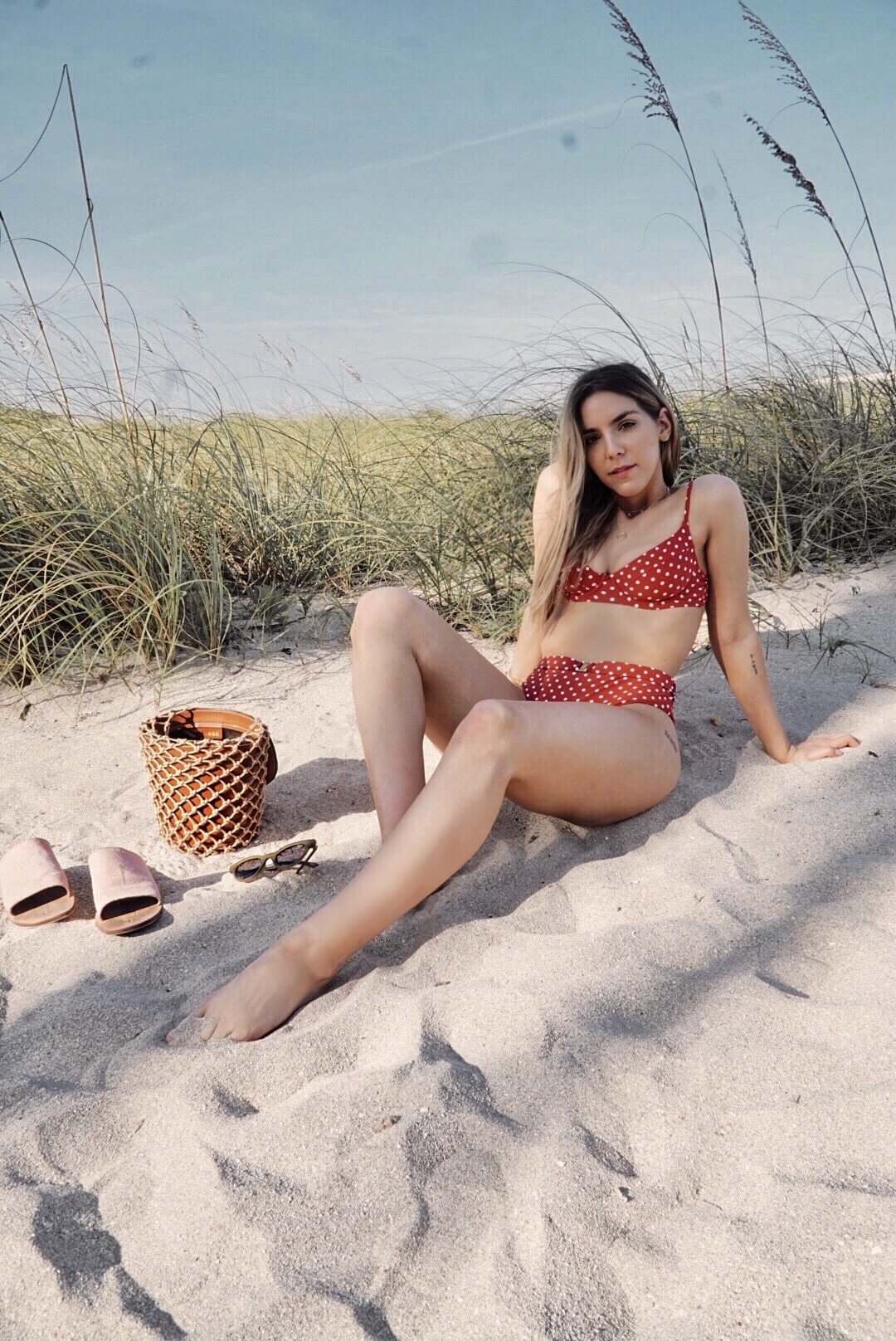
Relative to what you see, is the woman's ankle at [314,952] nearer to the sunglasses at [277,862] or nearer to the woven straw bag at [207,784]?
the sunglasses at [277,862]

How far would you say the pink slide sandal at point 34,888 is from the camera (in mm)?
2148

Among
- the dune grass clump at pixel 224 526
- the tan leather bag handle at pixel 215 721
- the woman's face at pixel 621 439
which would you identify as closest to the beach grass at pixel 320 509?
the dune grass clump at pixel 224 526

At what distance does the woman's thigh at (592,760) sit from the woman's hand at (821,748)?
0.37 metres

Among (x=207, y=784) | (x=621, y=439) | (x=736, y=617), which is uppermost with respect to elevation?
(x=621, y=439)

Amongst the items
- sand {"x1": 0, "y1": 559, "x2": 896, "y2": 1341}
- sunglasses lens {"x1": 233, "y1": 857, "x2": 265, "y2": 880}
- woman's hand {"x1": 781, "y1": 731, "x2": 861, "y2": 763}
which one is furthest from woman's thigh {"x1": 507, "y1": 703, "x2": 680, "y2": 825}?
sunglasses lens {"x1": 233, "y1": 857, "x2": 265, "y2": 880}

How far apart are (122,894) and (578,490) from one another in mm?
1382

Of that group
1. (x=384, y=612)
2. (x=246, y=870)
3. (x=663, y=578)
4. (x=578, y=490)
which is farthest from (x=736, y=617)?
(x=246, y=870)

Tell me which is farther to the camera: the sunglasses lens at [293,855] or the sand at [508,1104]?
the sunglasses lens at [293,855]

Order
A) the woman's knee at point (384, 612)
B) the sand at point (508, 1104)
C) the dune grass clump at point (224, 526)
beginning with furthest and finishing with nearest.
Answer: the dune grass clump at point (224, 526) < the woman's knee at point (384, 612) < the sand at point (508, 1104)

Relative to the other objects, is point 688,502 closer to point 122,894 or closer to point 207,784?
point 207,784

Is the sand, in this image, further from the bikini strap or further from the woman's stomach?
the bikini strap

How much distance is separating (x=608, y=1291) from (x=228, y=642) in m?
2.84

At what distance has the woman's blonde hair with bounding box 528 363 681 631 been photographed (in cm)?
237

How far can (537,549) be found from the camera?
255 centimetres
